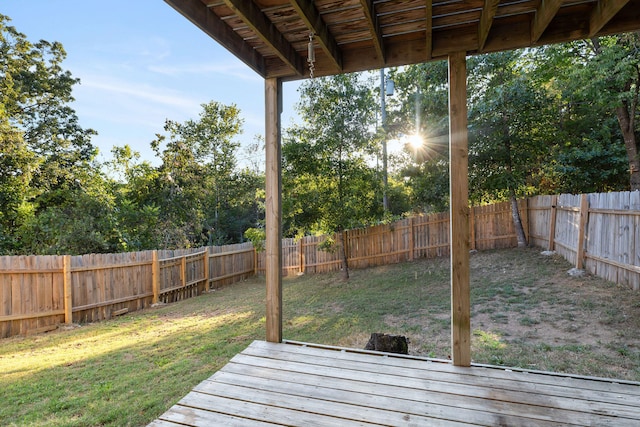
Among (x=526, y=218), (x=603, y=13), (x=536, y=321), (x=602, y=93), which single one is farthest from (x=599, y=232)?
(x=602, y=93)

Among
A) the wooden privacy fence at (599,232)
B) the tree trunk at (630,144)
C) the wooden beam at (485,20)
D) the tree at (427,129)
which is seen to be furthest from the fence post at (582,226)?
the wooden beam at (485,20)

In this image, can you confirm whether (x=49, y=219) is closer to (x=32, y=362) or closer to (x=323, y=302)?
(x=32, y=362)

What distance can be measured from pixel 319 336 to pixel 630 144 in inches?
363

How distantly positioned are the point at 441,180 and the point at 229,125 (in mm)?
11025

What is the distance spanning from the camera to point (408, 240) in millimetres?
9070

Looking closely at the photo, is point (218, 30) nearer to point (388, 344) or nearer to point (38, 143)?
point (388, 344)

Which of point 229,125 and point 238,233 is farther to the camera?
point 238,233

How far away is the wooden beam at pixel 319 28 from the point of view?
1.71 meters

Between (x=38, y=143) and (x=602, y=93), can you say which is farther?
(x=38, y=143)

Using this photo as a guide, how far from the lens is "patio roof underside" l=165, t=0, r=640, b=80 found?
1.81 meters

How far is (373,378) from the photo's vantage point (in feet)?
6.58

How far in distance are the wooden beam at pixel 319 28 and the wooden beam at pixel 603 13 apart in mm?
1609

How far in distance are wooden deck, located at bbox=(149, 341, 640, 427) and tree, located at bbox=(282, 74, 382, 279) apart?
18.2 feet

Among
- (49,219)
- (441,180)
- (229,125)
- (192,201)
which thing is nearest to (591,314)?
(441,180)
